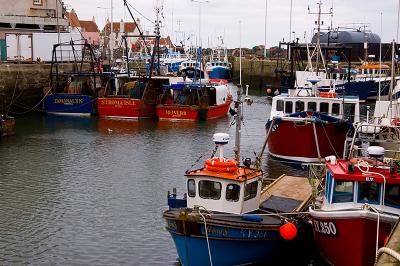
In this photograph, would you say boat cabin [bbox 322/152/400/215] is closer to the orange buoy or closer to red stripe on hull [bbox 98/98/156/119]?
the orange buoy

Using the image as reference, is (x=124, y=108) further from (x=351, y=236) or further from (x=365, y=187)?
(x=351, y=236)

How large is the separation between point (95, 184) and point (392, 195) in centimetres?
1452

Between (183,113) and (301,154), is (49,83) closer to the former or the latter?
(183,113)

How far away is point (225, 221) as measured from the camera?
14539 mm

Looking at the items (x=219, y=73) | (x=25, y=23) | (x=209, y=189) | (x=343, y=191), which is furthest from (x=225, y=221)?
(x=219, y=73)

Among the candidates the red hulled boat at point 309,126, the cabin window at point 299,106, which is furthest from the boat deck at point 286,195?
the cabin window at point 299,106

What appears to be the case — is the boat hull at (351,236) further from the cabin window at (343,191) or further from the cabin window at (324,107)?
the cabin window at (324,107)

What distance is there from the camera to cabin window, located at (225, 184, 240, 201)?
49.7 ft

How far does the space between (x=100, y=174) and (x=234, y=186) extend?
13.8 m

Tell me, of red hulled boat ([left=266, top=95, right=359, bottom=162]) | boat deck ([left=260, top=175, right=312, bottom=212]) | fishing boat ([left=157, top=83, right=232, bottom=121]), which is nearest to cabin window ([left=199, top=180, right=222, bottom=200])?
boat deck ([left=260, top=175, right=312, bottom=212])

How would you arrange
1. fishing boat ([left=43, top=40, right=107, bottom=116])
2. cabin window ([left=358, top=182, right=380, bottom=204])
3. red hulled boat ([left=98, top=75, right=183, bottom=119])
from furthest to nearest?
fishing boat ([left=43, top=40, right=107, bottom=116])
red hulled boat ([left=98, top=75, right=183, bottom=119])
cabin window ([left=358, top=182, right=380, bottom=204])

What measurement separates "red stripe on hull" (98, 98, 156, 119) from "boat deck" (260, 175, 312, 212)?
2571 centimetres

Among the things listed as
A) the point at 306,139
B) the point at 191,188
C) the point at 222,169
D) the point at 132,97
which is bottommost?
the point at 306,139

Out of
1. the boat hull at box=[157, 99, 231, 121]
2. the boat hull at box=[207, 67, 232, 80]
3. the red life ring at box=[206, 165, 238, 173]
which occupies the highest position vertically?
the boat hull at box=[207, 67, 232, 80]
